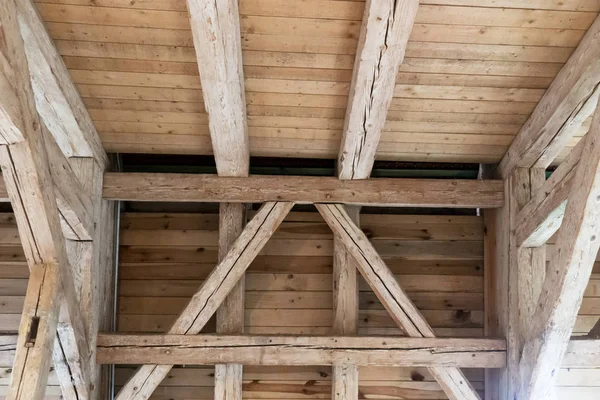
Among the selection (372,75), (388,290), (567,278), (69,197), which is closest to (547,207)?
(567,278)

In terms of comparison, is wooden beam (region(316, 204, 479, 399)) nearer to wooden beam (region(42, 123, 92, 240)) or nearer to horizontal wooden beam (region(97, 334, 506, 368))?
horizontal wooden beam (region(97, 334, 506, 368))

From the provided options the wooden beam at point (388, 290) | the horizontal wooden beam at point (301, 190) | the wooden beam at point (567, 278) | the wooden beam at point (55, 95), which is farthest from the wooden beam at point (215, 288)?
the wooden beam at point (567, 278)

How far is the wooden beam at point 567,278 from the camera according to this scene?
2281mm

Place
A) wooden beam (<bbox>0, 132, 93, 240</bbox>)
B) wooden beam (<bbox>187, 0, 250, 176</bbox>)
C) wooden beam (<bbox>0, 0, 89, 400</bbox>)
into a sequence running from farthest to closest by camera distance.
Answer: wooden beam (<bbox>0, 132, 93, 240</bbox>), wooden beam (<bbox>187, 0, 250, 176</bbox>), wooden beam (<bbox>0, 0, 89, 400</bbox>)

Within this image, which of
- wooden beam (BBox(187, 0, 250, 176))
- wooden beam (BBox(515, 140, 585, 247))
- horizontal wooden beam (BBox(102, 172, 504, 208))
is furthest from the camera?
horizontal wooden beam (BBox(102, 172, 504, 208))

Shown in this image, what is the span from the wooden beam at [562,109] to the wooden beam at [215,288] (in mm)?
1270

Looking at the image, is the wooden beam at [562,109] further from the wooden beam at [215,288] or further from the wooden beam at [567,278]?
the wooden beam at [215,288]

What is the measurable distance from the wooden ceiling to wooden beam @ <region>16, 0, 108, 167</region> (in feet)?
0.22

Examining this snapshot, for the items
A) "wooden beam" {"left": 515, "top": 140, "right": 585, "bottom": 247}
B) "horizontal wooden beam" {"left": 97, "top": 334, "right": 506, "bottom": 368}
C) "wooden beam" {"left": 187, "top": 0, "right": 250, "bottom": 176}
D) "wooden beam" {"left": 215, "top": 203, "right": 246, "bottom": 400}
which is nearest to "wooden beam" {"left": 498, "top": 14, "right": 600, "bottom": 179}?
"wooden beam" {"left": 515, "top": 140, "right": 585, "bottom": 247}

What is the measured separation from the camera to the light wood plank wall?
3.45m

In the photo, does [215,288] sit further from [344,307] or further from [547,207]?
[547,207]

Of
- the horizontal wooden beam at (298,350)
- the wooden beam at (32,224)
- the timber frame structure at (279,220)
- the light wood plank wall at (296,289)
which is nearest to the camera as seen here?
the wooden beam at (32,224)

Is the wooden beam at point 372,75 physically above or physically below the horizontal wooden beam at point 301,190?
above

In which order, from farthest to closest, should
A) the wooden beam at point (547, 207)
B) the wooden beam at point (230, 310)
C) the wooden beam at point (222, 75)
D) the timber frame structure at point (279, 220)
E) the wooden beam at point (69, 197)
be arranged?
the wooden beam at point (230, 310) < the wooden beam at point (547, 207) < the wooden beam at point (69, 197) < the timber frame structure at point (279, 220) < the wooden beam at point (222, 75)
